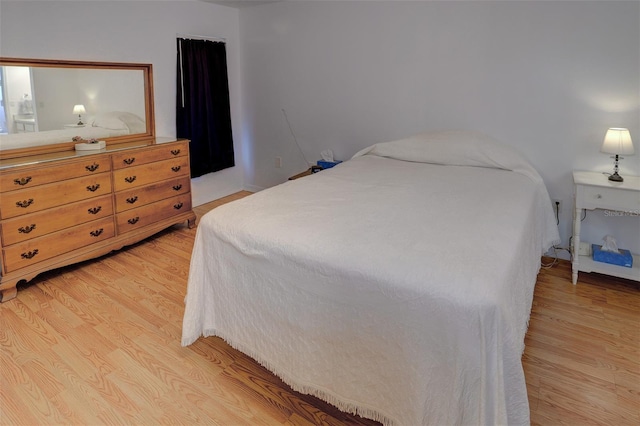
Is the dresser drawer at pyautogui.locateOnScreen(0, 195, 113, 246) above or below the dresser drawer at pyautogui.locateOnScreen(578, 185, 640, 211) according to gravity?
below

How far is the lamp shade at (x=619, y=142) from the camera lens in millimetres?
2537

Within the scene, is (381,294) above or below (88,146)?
below

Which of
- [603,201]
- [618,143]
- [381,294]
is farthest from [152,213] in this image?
[618,143]

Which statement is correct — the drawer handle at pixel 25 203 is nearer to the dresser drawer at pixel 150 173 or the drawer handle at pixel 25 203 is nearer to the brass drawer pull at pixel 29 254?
the brass drawer pull at pixel 29 254

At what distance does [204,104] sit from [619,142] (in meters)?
3.56

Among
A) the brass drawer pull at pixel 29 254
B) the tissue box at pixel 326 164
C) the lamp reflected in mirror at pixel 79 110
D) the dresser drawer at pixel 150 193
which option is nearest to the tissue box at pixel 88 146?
the lamp reflected in mirror at pixel 79 110

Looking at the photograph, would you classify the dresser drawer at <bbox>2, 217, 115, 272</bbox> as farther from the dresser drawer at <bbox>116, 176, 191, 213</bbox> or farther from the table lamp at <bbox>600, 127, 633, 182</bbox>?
the table lamp at <bbox>600, 127, 633, 182</bbox>

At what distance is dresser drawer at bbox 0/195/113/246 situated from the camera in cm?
249

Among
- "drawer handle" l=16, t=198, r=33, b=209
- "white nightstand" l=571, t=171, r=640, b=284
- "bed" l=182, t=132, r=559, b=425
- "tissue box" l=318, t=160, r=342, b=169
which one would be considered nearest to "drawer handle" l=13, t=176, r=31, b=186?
"drawer handle" l=16, t=198, r=33, b=209

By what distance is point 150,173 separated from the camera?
3.32 meters

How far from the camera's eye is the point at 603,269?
2.70 m

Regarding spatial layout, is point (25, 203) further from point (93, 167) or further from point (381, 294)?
point (381, 294)

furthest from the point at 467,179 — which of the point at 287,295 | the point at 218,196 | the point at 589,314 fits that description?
the point at 218,196

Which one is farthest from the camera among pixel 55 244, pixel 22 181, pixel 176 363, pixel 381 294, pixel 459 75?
pixel 459 75
